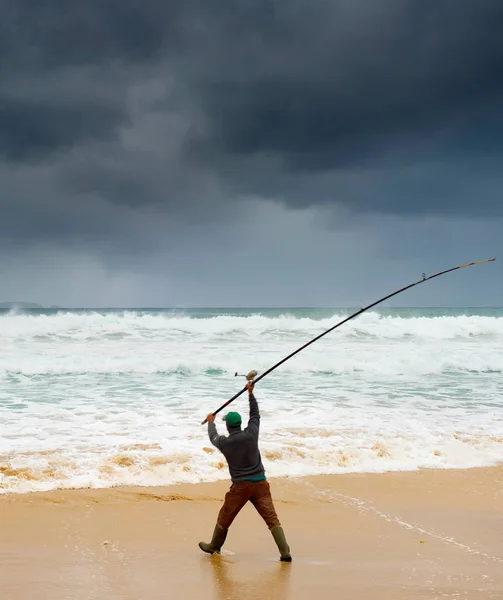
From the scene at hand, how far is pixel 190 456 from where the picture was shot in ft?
29.0

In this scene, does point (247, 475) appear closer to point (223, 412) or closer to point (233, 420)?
point (233, 420)

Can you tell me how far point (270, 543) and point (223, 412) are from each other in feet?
23.5

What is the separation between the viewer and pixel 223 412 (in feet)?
42.3

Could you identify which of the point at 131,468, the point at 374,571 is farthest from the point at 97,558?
the point at 131,468

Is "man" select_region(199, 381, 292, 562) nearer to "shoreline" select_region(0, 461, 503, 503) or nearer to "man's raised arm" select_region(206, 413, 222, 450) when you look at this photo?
"man's raised arm" select_region(206, 413, 222, 450)

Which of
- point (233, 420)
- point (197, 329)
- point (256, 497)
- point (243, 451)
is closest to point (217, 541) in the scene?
point (256, 497)

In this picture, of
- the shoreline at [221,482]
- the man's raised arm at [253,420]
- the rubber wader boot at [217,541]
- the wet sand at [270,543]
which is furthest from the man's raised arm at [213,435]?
the shoreline at [221,482]

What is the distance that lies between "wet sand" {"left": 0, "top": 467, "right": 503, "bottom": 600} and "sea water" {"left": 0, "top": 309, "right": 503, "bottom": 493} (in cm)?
76

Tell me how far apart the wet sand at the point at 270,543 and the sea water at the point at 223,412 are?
0.76 metres

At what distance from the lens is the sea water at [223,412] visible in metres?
8.60

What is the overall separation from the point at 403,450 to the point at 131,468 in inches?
162

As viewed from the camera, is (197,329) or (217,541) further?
(197,329)

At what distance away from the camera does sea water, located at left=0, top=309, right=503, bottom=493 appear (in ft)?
28.2

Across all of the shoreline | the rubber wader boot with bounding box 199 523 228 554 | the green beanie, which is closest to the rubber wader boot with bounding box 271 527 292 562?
the rubber wader boot with bounding box 199 523 228 554
